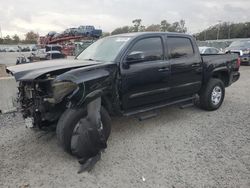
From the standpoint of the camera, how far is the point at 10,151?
428cm

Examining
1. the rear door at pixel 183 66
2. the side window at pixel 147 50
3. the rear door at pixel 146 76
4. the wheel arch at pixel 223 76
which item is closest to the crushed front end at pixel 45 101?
the rear door at pixel 146 76

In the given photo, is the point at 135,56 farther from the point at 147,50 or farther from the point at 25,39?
the point at 25,39

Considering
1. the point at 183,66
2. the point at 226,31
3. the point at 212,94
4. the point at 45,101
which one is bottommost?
the point at 212,94

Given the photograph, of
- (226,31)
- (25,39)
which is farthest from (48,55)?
(25,39)

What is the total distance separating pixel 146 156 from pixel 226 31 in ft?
281

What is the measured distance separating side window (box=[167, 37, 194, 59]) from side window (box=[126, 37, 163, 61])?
0.92 ft

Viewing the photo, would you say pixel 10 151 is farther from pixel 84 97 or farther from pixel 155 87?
pixel 155 87

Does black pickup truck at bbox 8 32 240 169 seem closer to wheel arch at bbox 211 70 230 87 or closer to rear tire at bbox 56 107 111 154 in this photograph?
rear tire at bbox 56 107 111 154

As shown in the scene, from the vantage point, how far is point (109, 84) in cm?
421

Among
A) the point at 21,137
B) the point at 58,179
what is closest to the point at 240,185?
the point at 58,179

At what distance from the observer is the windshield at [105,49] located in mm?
4707

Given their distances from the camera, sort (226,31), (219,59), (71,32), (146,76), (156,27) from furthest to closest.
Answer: (226,31) < (156,27) < (71,32) < (219,59) < (146,76)

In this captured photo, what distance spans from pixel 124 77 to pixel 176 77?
1.41m

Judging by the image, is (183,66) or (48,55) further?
(48,55)
